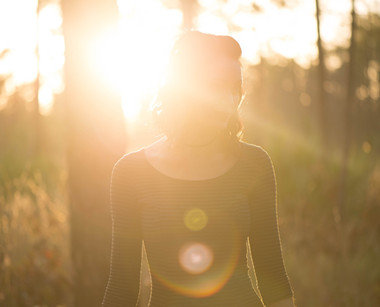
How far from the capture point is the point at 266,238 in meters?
1.88

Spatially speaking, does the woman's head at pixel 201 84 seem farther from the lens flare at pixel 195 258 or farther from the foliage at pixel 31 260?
the foliage at pixel 31 260

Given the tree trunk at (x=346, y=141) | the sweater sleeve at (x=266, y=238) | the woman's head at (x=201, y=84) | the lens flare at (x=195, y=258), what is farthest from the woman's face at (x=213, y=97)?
the tree trunk at (x=346, y=141)

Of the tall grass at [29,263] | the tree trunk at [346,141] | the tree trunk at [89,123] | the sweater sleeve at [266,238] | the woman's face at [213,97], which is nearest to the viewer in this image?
the woman's face at [213,97]

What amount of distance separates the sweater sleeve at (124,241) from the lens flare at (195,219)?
0.63 feet

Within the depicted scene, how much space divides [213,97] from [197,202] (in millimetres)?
410

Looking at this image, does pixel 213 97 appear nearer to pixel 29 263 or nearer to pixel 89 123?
pixel 89 123

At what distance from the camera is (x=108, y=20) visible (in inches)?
132

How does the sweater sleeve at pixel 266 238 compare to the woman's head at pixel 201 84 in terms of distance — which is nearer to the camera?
the woman's head at pixel 201 84

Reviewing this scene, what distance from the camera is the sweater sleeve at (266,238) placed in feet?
6.13

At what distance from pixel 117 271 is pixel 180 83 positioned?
76 centimetres

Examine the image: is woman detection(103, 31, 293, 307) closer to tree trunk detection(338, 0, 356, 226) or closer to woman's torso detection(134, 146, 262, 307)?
woman's torso detection(134, 146, 262, 307)

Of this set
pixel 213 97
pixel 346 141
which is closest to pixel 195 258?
pixel 213 97

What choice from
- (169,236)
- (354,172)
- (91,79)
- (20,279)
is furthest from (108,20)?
(354,172)

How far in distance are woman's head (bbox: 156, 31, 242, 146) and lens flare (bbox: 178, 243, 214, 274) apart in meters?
0.43
